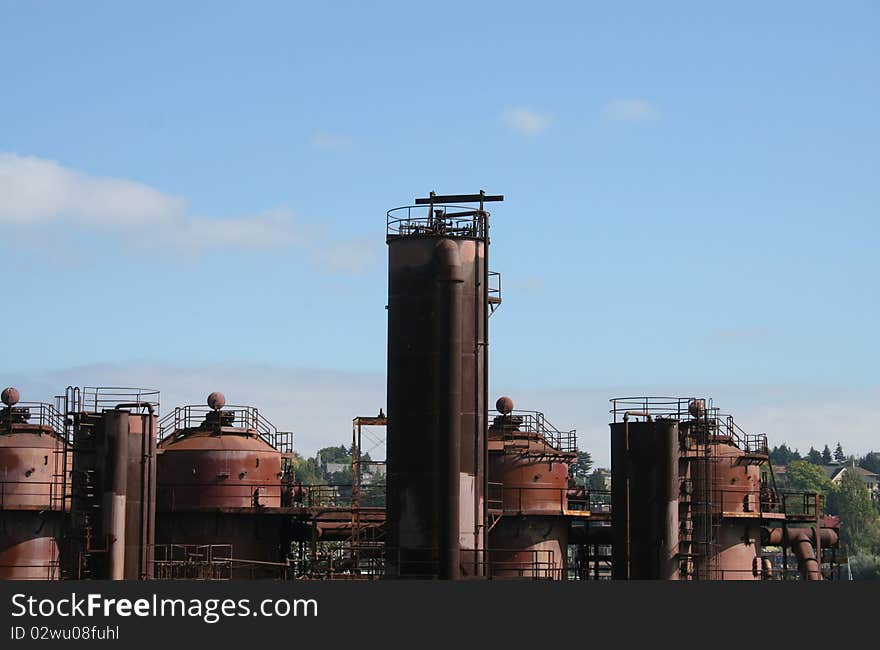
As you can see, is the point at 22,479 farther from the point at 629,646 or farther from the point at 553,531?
the point at 629,646

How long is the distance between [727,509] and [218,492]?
18583 mm

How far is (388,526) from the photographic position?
48.5 m

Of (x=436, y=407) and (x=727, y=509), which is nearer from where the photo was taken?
(x=436, y=407)

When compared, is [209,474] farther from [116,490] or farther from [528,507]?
[528,507]

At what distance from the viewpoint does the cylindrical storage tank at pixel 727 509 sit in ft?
183

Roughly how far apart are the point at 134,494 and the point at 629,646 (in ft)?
61.1

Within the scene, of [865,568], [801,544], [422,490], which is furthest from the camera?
[865,568]

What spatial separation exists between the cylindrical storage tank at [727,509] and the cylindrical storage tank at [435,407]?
10.6 metres

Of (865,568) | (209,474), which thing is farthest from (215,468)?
(865,568)

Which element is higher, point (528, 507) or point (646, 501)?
point (646, 501)

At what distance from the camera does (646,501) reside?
52562mm

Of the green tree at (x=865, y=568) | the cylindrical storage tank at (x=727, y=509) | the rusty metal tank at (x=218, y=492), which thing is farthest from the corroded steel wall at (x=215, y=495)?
the green tree at (x=865, y=568)

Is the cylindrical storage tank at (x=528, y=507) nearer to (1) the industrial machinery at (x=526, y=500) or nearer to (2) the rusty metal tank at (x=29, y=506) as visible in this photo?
(1) the industrial machinery at (x=526, y=500)

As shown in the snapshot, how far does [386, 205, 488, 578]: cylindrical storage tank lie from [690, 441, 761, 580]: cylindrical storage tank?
10638 millimetres
